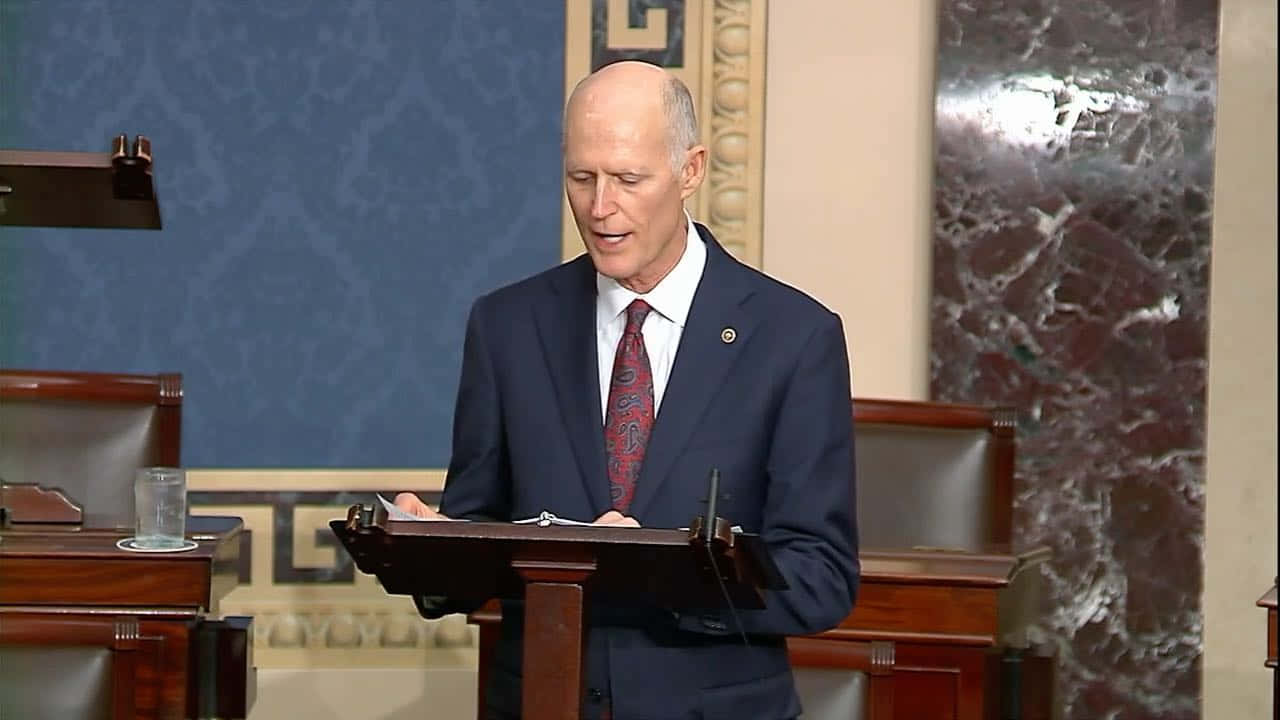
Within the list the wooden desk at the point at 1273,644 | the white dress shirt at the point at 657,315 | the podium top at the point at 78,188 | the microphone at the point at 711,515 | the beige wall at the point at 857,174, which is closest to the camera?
the microphone at the point at 711,515

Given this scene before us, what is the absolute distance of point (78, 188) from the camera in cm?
212

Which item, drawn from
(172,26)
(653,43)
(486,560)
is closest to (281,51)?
(172,26)

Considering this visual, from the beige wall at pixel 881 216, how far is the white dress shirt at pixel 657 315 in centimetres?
253

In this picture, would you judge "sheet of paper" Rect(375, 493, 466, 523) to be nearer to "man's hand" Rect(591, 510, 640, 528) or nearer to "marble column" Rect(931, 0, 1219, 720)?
"man's hand" Rect(591, 510, 640, 528)

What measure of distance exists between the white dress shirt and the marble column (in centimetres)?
258

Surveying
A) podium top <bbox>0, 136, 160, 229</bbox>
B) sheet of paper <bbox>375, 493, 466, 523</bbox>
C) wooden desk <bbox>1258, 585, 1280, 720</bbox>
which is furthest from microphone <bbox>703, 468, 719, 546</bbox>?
wooden desk <bbox>1258, 585, 1280, 720</bbox>

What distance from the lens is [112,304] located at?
482cm

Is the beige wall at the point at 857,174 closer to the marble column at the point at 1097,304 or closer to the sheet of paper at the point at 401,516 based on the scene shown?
→ the marble column at the point at 1097,304

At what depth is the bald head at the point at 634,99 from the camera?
2.26 metres

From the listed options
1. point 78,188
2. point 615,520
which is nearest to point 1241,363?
point 615,520

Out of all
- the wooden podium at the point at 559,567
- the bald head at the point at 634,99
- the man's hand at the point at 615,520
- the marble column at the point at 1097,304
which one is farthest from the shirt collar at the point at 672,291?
the marble column at the point at 1097,304

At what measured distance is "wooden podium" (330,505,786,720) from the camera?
1.91 m

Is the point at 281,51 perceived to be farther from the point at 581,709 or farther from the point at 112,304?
the point at 581,709

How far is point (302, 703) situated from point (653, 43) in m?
2.00
